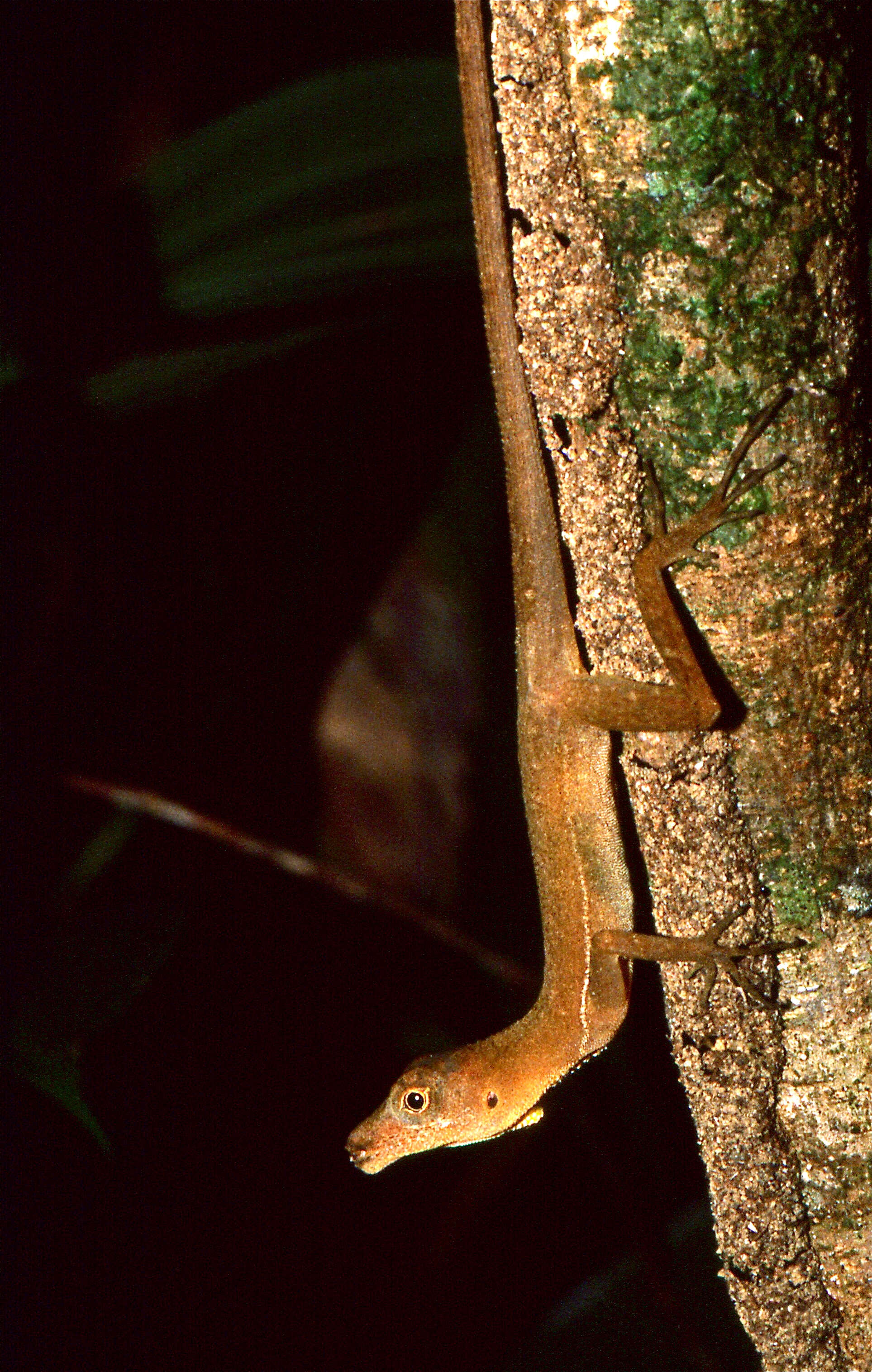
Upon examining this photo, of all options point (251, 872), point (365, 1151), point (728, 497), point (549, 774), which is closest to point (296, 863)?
point (251, 872)

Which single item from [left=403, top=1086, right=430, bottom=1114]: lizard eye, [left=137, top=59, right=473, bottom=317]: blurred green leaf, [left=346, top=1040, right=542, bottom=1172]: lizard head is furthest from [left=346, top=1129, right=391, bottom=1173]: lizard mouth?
[left=137, top=59, right=473, bottom=317]: blurred green leaf

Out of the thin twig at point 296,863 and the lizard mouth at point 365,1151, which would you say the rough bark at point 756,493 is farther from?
the thin twig at point 296,863

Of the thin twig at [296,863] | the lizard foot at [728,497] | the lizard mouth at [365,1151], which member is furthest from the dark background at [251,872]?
the lizard foot at [728,497]

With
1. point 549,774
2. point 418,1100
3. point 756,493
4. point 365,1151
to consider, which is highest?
point 756,493

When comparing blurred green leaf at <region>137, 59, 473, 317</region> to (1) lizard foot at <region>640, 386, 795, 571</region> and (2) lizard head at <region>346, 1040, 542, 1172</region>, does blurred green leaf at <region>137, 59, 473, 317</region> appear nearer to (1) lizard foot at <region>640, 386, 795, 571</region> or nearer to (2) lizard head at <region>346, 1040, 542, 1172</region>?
(1) lizard foot at <region>640, 386, 795, 571</region>

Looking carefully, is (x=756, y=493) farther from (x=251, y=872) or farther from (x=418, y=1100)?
(x=251, y=872)

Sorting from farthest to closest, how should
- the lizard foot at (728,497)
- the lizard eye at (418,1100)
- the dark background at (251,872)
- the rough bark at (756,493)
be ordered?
the dark background at (251,872), the lizard eye at (418,1100), the lizard foot at (728,497), the rough bark at (756,493)

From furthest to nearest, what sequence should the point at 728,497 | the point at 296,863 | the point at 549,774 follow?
the point at 296,863, the point at 549,774, the point at 728,497
